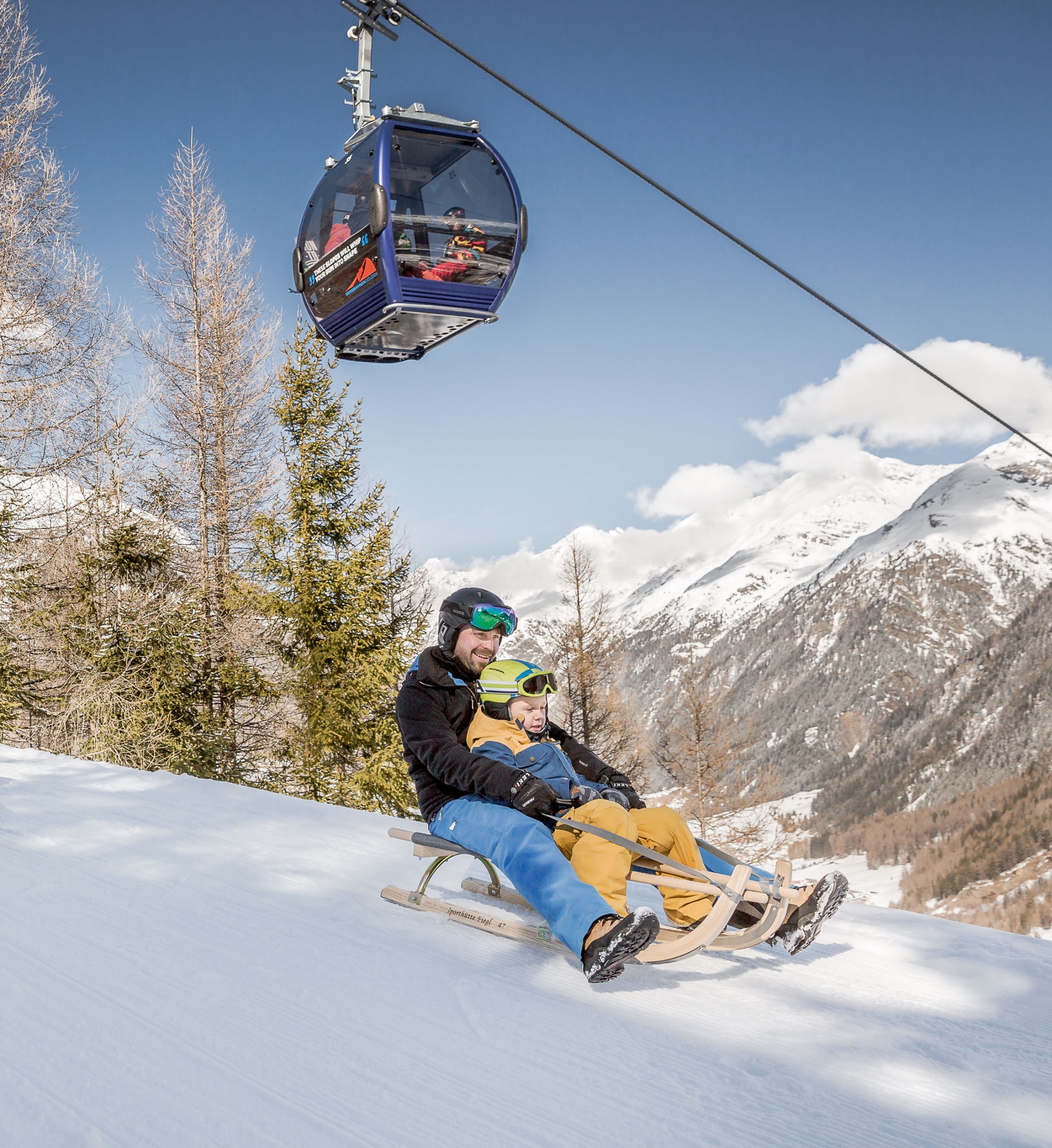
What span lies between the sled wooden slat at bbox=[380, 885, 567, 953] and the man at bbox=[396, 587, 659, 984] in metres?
0.30

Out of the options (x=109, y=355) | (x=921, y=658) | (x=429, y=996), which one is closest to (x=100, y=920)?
(x=429, y=996)

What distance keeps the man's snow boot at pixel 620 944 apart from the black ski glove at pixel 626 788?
0.73 meters

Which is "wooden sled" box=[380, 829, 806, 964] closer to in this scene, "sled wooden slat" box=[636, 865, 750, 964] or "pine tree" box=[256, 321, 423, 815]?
"sled wooden slat" box=[636, 865, 750, 964]

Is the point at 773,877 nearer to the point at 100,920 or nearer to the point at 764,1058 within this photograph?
the point at 764,1058

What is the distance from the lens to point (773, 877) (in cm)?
299

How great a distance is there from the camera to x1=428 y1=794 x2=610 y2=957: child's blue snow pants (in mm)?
2666

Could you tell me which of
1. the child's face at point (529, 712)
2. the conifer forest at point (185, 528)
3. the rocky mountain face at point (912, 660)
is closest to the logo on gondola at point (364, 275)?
the child's face at point (529, 712)

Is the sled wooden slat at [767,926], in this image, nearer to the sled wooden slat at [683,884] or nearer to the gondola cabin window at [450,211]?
the sled wooden slat at [683,884]

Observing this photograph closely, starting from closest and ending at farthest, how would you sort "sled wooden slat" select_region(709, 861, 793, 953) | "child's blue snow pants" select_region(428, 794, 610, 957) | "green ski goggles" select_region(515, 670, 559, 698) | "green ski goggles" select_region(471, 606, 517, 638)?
"child's blue snow pants" select_region(428, 794, 610, 957)
"sled wooden slat" select_region(709, 861, 793, 953)
"green ski goggles" select_region(515, 670, 559, 698)
"green ski goggles" select_region(471, 606, 517, 638)

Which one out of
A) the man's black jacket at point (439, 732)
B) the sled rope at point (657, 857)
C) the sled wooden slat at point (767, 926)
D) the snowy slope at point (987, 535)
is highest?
the snowy slope at point (987, 535)

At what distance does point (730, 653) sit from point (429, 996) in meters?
182

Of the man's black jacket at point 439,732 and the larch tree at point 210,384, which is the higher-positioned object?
the larch tree at point 210,384

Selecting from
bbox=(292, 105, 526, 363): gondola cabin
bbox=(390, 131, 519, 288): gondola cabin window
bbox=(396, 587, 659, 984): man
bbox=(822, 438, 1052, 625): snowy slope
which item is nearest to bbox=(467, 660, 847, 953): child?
bbox=(396, 587, 659, 984): man

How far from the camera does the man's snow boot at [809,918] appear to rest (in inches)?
116
